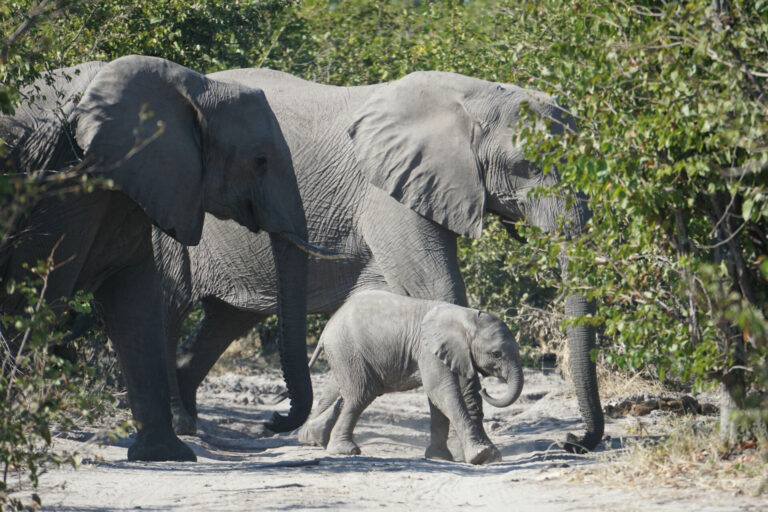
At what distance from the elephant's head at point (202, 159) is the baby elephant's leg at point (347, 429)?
1143mm

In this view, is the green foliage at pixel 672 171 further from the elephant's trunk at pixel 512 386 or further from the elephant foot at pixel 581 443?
the elephant's trunk at pixel 512 386

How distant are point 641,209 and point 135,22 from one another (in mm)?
5696

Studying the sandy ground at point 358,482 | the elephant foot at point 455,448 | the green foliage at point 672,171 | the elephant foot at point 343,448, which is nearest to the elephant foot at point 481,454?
the sandy ground at point 358,482

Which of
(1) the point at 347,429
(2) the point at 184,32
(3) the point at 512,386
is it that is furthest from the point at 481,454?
(2) the point at 184,32

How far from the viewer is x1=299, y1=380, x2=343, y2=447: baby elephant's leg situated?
9.28 meters

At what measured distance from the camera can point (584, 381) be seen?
859cm

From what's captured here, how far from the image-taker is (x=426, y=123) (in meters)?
9.48

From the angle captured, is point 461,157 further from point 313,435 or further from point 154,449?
point 154,449

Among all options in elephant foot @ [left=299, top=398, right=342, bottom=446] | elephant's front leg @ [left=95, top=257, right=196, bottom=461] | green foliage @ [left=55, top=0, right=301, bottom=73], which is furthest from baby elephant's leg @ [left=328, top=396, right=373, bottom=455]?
green foliage @ [left=55, top=0, right=301, bottom=73]

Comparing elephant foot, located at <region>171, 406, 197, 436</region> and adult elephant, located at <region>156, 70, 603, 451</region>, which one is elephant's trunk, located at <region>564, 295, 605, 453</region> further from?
elephant foot, located at <region>171, 406, 197, 436</region>

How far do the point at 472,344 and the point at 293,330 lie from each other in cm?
146

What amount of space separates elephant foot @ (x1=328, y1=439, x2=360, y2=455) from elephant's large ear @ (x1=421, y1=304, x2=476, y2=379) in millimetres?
854

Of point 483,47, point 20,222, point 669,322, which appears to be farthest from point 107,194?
point 483,47

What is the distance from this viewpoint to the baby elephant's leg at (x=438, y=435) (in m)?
8.70
